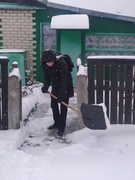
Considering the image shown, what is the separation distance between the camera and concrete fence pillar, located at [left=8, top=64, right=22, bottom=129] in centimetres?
499

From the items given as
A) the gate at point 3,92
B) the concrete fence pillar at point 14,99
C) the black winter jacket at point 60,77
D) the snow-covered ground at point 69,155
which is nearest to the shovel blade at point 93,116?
the snow-covered ground at point 69,155

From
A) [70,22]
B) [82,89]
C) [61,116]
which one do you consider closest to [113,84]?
[82,89]

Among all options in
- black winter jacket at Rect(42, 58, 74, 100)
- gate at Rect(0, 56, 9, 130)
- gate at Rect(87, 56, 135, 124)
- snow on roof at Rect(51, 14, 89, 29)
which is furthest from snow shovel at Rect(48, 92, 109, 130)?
snow on roof at Rect(51, 14, 89, 29)

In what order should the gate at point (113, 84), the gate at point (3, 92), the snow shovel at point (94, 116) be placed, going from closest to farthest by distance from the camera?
1. the snow shovel at point (94, 116)
2. the gate at point (3, 92)
3. the gate at point (113, 84)

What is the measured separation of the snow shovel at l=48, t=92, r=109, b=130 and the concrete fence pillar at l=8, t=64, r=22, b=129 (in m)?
1.12

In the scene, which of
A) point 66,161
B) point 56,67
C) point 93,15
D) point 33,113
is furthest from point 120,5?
point 66,161

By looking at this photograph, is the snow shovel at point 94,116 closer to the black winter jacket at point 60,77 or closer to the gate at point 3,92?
the black winter jacket at point 60,77

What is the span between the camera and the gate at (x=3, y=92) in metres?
4.90

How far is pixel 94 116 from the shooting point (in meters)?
4.75

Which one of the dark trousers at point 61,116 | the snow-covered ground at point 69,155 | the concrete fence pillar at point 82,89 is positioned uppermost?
the concrete fence pillar at point 82,89

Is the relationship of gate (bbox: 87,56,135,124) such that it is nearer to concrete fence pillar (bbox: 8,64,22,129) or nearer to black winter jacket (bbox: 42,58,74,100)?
black winter jacket (bbox: 42,58,74,100)

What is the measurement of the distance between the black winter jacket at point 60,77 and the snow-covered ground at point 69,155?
76 cm

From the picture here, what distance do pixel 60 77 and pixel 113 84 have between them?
929mm

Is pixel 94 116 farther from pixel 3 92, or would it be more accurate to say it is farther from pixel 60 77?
pixel 3 92
